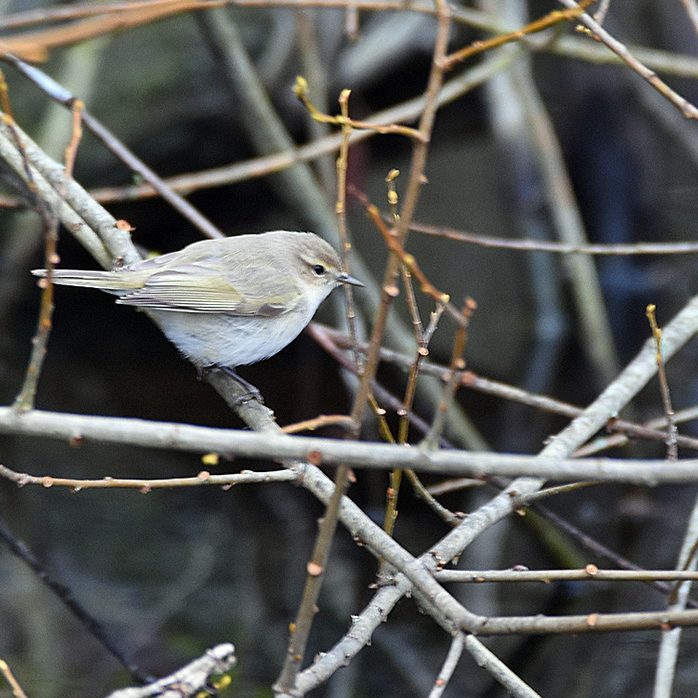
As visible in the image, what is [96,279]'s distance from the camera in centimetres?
411

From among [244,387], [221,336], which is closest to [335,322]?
[221,336]

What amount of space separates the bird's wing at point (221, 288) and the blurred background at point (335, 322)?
3.36ft

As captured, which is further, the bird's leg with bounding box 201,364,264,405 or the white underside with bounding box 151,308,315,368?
the white underside with bounding box 151,308,315,368

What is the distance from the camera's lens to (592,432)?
3.97m

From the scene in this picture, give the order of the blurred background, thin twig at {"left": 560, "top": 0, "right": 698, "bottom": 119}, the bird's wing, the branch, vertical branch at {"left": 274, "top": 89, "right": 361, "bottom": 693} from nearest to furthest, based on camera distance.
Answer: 1. the branch
2. vertical branch at {"left": 274, "top": 89, "right": 361, "bottom": 693}
3. thin twig at {"left": 560, "top": 0, "right": 698, "bottom": 119}
4. the bird's wing
5. the blurred background

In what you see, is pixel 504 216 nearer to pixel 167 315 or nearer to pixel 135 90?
pixel 135 90

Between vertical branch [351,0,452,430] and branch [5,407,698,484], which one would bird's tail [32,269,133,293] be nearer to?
branch [5,407,698,484]

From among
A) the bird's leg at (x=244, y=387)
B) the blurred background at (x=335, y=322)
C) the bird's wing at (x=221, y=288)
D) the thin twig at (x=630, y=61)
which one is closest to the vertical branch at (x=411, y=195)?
the thin twig at (x=630, y=61)

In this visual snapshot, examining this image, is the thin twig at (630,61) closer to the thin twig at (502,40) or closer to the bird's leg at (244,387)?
the thin twig at (502,40)

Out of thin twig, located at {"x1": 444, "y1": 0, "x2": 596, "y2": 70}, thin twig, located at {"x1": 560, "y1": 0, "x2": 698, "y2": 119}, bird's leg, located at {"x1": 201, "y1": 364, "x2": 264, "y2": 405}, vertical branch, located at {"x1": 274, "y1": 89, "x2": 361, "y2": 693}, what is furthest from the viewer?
bird's leg, located at {"x1": 201, "y1": 364, "x2": 264, "y2": 405}

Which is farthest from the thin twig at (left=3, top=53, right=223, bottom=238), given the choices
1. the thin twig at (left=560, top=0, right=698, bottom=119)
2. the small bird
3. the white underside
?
the thin twig at (left=560, top=0, right=698, bottom=119)

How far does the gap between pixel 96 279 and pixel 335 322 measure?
18.9 ft

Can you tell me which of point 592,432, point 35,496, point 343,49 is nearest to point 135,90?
point 343,49

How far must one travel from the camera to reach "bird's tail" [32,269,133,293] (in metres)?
4.01
